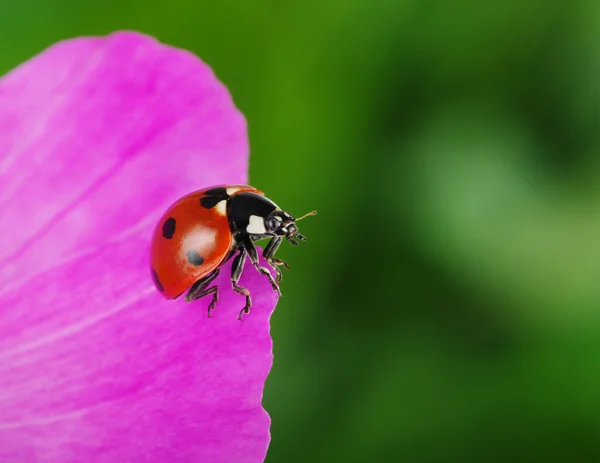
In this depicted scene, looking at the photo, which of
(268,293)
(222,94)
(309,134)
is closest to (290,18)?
(309,134)

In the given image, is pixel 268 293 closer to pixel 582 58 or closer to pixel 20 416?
pixel 20 416

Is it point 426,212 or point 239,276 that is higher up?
point 239,276

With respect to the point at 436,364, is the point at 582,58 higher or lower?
higher

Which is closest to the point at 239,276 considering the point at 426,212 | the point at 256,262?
the point at 256,262

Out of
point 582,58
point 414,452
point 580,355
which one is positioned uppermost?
point 582,58

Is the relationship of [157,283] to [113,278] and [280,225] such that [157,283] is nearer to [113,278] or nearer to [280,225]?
[113,278]

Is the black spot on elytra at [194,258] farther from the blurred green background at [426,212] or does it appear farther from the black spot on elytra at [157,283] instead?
the blurred green background at [426,212]

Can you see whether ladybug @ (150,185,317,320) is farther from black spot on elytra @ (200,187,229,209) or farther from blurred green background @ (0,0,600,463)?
blurred green background @ (0,0,600,463)
